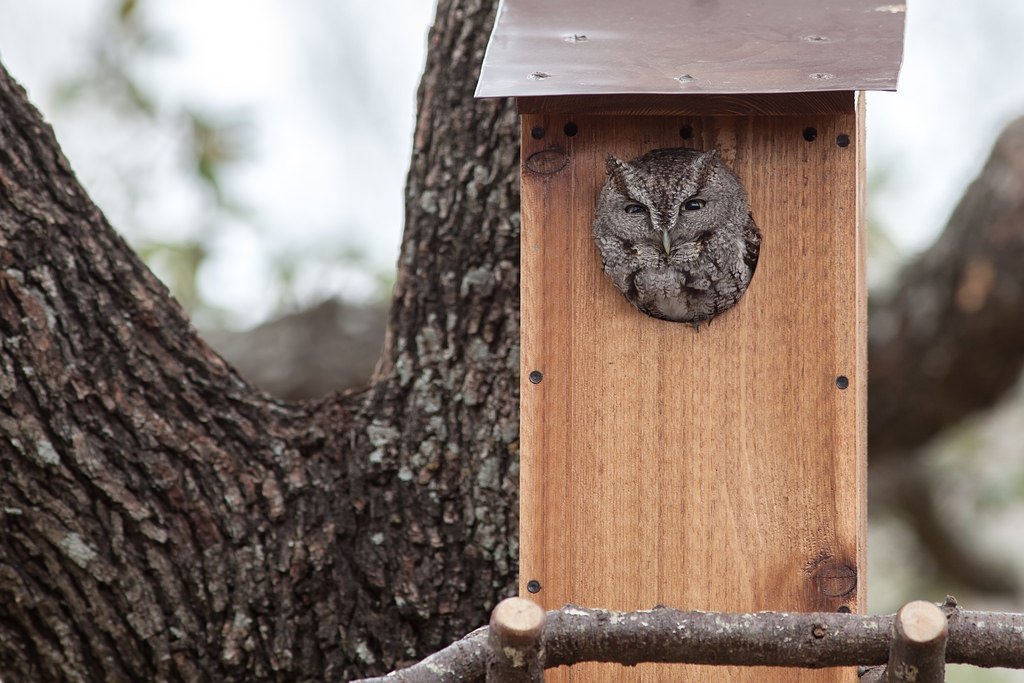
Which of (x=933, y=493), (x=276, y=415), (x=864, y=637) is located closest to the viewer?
(x=864, y=637)

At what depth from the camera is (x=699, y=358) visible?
7.20 ft

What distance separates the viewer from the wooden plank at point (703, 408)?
2.14 meters

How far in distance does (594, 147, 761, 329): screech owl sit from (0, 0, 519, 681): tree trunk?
0.49 meters

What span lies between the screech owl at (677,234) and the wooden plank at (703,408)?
4 centimetres

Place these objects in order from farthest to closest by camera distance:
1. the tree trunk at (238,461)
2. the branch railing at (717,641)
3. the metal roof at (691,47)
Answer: the tree trunk at (238,461)
the metal roof at (691,47)
the branch railing at (717,641)

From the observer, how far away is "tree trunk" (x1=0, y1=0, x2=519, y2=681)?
229 centimetres

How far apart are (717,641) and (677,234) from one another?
33.4 inches

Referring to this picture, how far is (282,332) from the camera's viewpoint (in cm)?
516

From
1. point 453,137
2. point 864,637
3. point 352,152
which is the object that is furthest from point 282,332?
point 864,637

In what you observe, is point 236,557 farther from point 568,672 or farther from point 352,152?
point 352,152

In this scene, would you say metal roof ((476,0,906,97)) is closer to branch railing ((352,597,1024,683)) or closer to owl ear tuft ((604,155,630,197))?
owl ear tuft ((604,155,630,197))

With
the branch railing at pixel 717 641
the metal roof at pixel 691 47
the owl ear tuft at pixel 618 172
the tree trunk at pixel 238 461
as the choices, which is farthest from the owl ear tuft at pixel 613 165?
the branch railing at pixel 717 641

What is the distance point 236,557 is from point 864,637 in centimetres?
139

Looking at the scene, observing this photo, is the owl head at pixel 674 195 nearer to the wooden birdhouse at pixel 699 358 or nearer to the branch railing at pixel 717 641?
the wooden birdhouse at pixel 699 358
